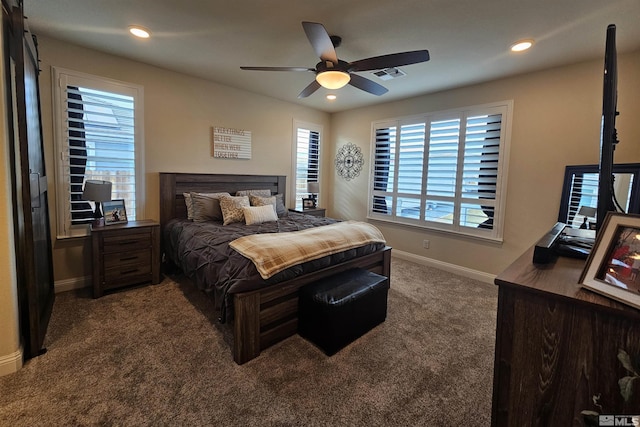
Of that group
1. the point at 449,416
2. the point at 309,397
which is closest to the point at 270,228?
the point at 309,397

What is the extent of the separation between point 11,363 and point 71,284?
1522 millimetres

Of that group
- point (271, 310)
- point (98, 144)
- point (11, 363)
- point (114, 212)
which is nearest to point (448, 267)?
point (271, 310)

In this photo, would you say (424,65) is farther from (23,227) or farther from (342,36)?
(23,227)

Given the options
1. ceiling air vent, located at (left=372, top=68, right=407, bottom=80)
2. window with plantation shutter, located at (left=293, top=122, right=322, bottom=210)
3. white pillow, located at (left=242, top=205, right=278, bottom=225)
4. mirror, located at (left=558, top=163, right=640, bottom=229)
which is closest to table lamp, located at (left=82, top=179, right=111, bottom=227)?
white pillow, located at (left=242, top=205, right=278, bottom=225)

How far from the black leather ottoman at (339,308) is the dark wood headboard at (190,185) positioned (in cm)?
235

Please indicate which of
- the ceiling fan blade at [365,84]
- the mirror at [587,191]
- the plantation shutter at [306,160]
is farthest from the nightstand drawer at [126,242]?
the mirror at [587,191]

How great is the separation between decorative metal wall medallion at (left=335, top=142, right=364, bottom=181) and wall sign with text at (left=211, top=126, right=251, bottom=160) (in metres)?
1.87

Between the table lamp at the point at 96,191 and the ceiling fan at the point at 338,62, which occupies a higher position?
the ceiling fan at the point at 338,62

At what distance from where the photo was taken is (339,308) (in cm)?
217

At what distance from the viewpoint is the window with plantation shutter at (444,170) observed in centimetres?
371

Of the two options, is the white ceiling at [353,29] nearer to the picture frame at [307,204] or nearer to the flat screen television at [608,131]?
the flat screen television at [608,131]

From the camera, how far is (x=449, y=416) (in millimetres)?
1655

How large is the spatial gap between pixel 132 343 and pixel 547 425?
2624mm

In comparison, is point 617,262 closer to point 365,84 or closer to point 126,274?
point 365,84
